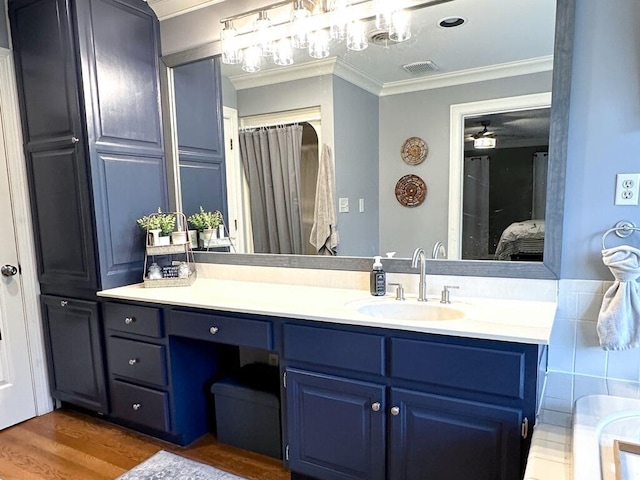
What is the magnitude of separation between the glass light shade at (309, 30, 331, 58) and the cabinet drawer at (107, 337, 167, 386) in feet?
5.59

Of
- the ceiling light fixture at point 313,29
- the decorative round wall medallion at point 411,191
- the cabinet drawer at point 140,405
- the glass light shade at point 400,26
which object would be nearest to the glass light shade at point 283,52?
the ceiling light fixture at point 313,29

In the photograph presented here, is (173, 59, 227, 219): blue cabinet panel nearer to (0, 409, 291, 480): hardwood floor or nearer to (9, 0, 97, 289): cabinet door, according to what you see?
(9, 0, 97, 289): cabinet door

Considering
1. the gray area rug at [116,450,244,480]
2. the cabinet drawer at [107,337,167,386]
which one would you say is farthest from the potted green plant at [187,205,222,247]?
the gray area rug at [116,450,244,480]

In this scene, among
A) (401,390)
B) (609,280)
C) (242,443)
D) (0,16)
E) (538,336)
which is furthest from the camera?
(0,16)

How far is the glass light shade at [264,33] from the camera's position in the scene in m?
2.20

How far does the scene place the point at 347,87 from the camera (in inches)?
86.5

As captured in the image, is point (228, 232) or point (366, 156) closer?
point (366, 156)

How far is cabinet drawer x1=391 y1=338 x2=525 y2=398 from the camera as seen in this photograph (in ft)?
4.56

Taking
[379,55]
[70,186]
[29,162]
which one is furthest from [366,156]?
[29,162]

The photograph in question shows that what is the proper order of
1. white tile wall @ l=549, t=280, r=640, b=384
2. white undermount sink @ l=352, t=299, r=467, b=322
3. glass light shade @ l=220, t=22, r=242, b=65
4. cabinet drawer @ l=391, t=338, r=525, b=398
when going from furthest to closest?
glass light shade @ l=220, t=22, r=242, b=65 < white undermount sink @ l=352, t=299, r=467, b=322 < white tile wall @ l=549, t=280, r=640, b=384 < cabinet drawer @ l=391, t=338, r=525, b=398

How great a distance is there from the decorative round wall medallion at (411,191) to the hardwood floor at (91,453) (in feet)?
4.70

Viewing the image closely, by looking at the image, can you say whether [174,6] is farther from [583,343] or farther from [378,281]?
[583,343]

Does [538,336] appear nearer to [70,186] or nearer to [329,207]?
[329,207]

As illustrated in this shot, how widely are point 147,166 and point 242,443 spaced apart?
1.66 meters
